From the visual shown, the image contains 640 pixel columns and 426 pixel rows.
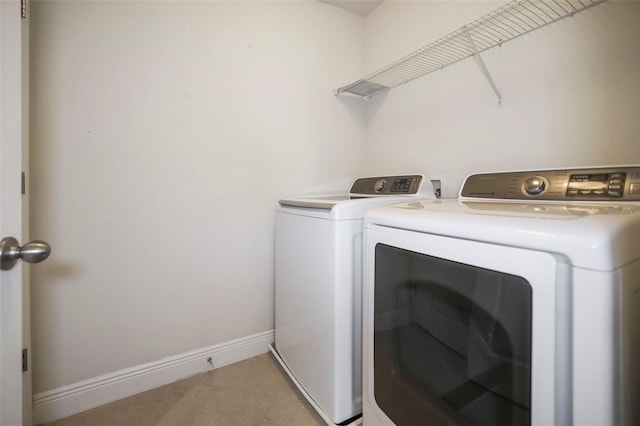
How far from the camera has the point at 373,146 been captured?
6.76ft

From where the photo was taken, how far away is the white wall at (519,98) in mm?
981

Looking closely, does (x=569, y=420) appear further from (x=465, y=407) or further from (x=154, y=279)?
(x=154, y=279)

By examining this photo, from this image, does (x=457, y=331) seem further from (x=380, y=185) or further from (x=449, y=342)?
(x=380, y=185)

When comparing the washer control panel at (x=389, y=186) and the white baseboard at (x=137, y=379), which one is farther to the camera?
the washer control panel at (x=389, y=186)

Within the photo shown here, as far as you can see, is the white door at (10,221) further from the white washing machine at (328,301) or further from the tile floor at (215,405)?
the white washing machine at (328,301)

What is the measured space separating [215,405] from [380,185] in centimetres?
146

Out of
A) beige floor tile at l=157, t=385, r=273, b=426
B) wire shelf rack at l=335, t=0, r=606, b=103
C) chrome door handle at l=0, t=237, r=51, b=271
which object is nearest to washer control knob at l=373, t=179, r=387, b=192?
wire shelf rack at l=335, t=0, r=606, b=103

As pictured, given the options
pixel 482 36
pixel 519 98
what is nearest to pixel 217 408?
pixel 519 98

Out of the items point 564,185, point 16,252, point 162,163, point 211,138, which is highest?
point 211,138

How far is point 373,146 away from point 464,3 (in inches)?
37.3

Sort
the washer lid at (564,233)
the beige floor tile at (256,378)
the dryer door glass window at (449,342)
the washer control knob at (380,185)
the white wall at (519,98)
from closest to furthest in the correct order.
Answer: the washer lid at (564,233), the dryer door glass window at (449,342), the white wall at (519,98), the beige floor tile at (256,378), the washer control knob at (380,185)

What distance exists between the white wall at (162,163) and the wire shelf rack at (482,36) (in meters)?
0.51

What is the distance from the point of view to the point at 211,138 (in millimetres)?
1531

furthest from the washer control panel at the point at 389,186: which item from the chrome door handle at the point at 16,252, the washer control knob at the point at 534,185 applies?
the chrome door handle at the point at 16,252
